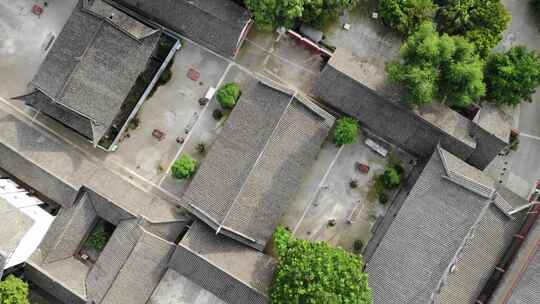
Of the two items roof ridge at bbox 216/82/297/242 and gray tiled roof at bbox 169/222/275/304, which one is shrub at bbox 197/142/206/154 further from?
gray tiled roof at bbox 169/222/275/304

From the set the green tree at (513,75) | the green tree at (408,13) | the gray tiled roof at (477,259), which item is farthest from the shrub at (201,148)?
the green tree at (513,75)

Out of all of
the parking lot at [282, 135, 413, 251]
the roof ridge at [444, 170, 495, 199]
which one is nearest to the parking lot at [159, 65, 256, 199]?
the parking lot at [282, 135, 413, 251]

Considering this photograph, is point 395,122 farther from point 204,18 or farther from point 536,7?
point 204,18

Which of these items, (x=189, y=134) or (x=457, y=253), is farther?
(x=189, y=134)

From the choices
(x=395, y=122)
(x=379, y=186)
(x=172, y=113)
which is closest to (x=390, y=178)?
(x=379, y=186)

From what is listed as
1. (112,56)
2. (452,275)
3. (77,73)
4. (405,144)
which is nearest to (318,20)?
(405,144)

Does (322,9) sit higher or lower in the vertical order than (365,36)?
lower

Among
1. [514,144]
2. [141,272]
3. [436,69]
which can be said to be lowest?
[141,272]
